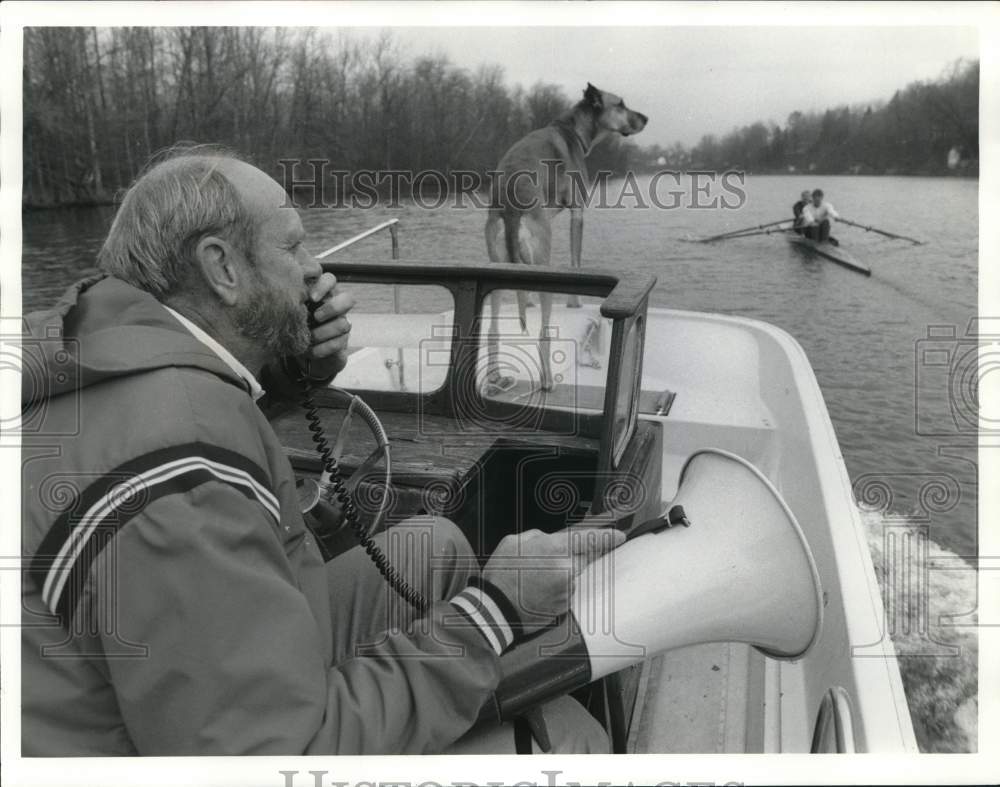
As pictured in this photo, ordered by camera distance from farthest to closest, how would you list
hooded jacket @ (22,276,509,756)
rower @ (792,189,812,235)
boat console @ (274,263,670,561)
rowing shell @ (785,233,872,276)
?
rowing shell @ (785,233,872,276)
rower @ (792,189,812,235)
boat console @ (274,263,670,561)
hooded jacket @ (22,276,509,756)

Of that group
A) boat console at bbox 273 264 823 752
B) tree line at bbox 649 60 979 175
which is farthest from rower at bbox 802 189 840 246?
boat console at bbox 273 264 823 752

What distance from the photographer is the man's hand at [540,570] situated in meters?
1.30

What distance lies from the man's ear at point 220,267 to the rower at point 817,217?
1090 cm

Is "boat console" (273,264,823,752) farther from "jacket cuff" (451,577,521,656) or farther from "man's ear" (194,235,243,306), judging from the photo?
"man's ear" (194,235,243,306)

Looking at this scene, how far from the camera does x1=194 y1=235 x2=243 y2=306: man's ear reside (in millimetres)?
1261

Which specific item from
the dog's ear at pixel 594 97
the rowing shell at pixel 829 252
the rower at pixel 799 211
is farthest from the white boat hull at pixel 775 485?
the rowing shell at pixel 829 252

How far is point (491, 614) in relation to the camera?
4.10 feet

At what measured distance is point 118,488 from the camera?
38.7 inches


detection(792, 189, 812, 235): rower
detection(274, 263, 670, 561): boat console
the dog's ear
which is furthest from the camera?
detection(792, 189, 812, 235): rower

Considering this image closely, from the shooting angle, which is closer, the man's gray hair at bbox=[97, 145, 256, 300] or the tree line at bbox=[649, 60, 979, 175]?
the man's gray hair at bbox=[97, 145, 256, 300]

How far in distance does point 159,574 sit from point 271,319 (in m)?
0.51

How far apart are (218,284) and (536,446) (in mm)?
1373

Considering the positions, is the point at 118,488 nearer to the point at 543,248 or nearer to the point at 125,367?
the point at 125,367

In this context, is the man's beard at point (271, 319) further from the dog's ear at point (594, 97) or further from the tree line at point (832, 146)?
the tree line at point (832, 146)
